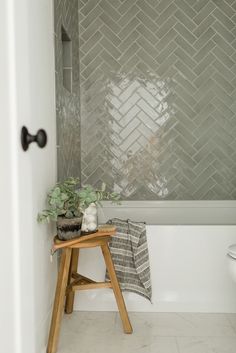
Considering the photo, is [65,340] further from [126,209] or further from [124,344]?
[126,209]

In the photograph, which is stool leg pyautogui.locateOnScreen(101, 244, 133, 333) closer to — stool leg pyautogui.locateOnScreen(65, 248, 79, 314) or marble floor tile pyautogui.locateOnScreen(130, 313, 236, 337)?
marble floor tile pyautogui.locateOnScreen(130, 313, 236, 337)

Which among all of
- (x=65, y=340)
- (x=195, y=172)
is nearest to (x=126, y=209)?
(x=195, y=172)

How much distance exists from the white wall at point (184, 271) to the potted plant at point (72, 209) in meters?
0.52

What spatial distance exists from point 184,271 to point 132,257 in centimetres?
39

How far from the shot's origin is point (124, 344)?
2217 millimetres

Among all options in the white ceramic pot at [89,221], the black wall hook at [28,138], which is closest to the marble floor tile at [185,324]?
the white ceramic pot at [89,221]

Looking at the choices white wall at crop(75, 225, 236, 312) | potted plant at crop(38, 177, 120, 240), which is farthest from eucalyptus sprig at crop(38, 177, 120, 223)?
white wall at crop(75, 225, 236, 312)

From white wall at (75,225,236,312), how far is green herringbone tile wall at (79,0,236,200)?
4.52ft

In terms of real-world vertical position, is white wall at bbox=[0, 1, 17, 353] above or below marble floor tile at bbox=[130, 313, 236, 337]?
above

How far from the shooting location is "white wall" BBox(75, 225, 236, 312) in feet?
8.65

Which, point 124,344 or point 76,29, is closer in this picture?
point 124,344

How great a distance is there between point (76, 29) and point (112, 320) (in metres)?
2.79

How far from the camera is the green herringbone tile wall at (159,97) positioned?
390 cm

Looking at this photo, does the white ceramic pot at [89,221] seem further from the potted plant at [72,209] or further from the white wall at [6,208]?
the white wall at [6,208]
